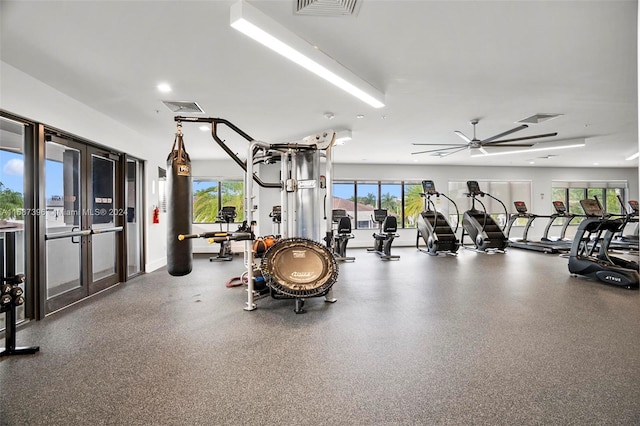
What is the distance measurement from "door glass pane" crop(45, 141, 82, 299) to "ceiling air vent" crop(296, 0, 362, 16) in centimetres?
340

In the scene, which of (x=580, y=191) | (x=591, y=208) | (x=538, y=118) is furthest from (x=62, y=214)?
(x=580, y=191)

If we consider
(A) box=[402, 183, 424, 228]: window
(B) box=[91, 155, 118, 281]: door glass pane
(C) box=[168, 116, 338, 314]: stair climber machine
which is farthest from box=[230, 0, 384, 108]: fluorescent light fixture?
(A) box=[402, 183, 424, 228]: window

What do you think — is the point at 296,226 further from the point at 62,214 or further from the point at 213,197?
the point at 213,197

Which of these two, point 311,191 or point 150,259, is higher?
point 311,191

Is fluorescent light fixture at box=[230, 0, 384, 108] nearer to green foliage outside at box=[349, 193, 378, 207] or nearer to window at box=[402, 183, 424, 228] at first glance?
green foliage outside at box=[349, 193, 378, 207]

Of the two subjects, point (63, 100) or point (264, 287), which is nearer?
point (63, 100)

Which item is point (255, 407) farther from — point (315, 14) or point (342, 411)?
point (315, 14)

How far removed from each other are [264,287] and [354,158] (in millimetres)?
5555

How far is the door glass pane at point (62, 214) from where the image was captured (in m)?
3.75

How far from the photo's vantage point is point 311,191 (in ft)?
13.5

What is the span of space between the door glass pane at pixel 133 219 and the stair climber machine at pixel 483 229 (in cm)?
794

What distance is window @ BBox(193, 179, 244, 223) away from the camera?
8875mm

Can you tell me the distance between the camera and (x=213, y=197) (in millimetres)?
8961

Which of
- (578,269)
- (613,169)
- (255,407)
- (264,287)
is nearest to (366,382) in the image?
(255,407)
